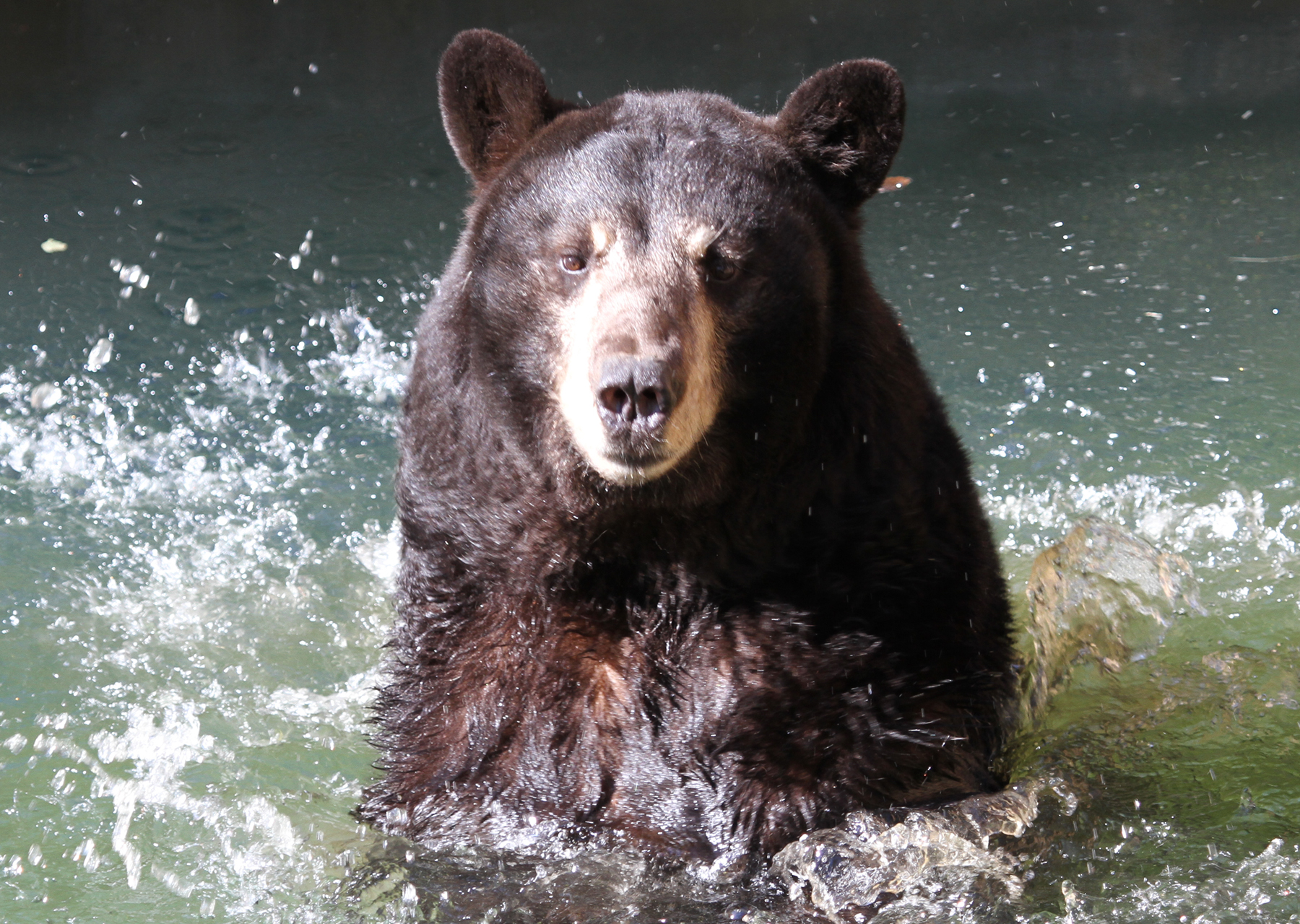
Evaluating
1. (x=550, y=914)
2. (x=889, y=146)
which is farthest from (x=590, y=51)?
(x=550, y=914)

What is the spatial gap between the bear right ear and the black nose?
0.91 meters

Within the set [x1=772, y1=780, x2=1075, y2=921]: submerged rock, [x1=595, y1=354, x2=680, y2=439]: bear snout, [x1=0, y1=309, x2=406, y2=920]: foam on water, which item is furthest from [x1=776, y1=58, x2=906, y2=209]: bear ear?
[x1=0, y1=309, x2=406, y2=920]: foam on water

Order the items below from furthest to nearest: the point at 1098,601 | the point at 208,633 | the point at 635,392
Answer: the point at 208,633 → the point at 1098,601 → the point at 635,392

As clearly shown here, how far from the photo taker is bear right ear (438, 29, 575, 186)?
123 inches

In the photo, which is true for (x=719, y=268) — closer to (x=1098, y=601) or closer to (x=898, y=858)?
(x=898, y=858)

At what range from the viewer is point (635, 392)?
8.27 feet

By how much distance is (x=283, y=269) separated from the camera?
8.02 metres

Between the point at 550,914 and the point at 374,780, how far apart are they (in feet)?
2.26

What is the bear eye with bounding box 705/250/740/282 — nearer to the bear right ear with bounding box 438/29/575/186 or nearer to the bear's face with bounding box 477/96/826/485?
the bear's face with bounding box 477/96/826/485

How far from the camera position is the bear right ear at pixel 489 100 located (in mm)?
3129

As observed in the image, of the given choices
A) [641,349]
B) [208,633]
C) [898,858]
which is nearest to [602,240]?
[641,349]

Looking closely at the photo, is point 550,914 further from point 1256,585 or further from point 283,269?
point 283,269

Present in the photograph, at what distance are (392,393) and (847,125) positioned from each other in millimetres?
4134

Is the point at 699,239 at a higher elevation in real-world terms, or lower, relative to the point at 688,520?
higher
